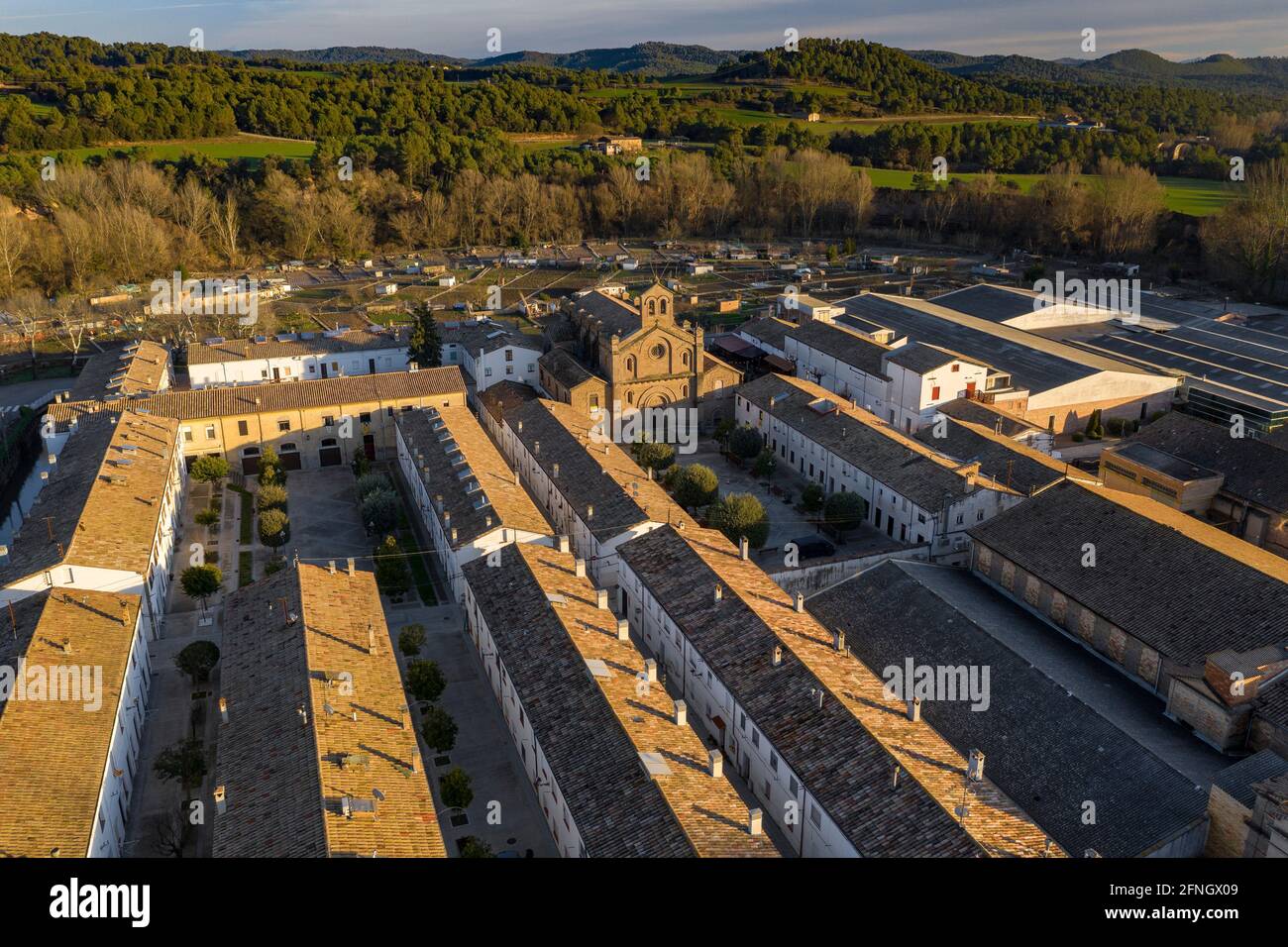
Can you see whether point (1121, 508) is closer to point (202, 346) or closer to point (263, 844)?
point (263, 844)

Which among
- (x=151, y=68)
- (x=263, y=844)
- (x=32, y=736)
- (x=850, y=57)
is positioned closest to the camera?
(x=263, y=844)

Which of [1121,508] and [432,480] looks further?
[432,480]

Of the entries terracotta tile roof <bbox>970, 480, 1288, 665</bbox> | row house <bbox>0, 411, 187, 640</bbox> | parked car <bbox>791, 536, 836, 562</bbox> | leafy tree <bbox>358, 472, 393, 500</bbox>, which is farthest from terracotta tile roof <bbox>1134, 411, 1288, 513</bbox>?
row house <bbox>0, 411, 187, 640</bbox>

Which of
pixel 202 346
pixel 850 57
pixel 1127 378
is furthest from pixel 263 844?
pixel 850 57

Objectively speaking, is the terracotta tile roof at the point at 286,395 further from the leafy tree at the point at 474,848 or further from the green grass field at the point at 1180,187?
the green grass field at the point at 1180,187

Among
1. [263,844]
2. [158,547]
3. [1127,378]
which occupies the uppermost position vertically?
[1127,378]

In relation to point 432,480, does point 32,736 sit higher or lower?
lower

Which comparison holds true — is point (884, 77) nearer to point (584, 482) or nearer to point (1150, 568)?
point (584, 482)
